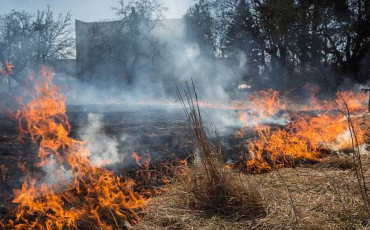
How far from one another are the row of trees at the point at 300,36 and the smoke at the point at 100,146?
15209mm

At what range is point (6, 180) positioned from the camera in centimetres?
383

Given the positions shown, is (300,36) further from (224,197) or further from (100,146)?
(224,197)

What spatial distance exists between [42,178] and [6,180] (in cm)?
44

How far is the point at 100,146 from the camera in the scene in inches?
211

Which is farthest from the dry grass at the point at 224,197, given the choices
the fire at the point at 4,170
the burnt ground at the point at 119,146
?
the fire at the point at 4,170

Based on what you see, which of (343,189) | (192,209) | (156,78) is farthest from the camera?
(156,78)

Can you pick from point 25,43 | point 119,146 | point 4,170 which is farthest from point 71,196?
point 25,43

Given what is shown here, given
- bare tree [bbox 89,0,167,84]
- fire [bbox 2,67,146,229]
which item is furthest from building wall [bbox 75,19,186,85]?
fire [bbox 2,67,146,229]

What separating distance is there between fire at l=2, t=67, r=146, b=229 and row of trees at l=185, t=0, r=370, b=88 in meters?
16.7

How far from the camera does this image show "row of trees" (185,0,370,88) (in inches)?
691

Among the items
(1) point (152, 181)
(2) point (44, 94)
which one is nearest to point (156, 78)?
(2) point (44, 94)

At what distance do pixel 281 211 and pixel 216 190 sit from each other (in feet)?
2.19

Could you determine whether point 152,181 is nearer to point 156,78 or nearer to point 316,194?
point 316,194

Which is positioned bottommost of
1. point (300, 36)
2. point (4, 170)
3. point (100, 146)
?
point (4, 170)
